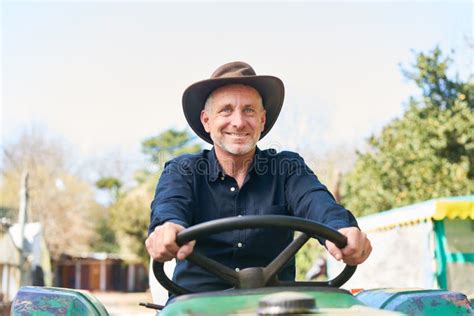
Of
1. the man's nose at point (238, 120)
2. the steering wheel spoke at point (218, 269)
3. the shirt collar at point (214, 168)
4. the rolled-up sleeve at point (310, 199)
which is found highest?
the man's nose at point (238, 120)

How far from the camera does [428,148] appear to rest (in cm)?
1681

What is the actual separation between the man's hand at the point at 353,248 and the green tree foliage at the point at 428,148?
14.3 metres

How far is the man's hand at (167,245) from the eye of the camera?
229 cm

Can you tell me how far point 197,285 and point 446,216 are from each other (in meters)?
8.30

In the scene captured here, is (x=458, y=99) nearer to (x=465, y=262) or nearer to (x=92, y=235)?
(x=465, y=262)

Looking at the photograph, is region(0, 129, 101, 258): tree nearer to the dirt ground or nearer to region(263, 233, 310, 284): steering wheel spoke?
the dirt ground

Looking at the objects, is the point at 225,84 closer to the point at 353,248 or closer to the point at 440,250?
the point at 353,248

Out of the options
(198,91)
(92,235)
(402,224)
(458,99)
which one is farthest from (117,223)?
(198,91)

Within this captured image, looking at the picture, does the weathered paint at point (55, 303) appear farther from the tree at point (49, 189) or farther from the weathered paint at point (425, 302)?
the tree at point (49, 189)

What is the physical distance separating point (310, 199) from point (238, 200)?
32 centimetres

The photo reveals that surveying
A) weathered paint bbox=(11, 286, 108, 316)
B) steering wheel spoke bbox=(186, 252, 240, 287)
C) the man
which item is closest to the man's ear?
the man

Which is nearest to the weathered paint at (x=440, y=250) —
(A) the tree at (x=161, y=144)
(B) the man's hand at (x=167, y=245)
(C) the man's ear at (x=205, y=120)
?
(C) the man's ear at (x=205, y=120)

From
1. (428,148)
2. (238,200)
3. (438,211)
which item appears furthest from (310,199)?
(428,148)

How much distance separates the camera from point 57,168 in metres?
39.5
